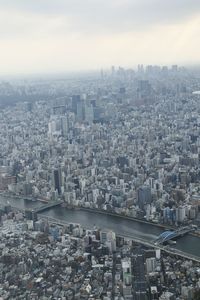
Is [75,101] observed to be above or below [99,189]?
above

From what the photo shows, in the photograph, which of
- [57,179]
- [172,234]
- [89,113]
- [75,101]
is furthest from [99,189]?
[75,101]

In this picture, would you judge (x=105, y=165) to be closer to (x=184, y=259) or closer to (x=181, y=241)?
(x=181, y=241)

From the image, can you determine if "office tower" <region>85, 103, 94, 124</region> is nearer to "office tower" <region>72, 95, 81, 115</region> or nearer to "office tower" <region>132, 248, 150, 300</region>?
"office tower" <region>72, 95, 81, 115</region>

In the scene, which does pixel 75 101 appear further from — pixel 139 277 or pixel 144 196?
pixel 139 277

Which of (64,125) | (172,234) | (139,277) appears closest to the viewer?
(139,277)

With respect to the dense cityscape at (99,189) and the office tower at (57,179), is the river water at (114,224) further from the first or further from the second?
the office tower at (57,179)

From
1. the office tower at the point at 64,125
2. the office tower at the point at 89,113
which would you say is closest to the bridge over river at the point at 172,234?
the office tower at the point at 64,125
